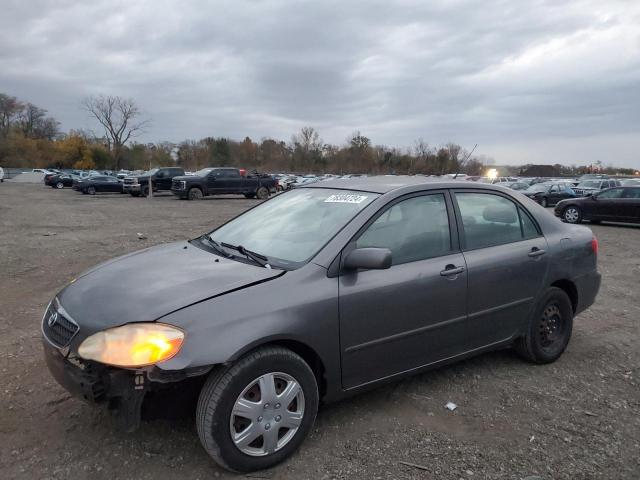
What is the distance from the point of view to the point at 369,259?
9.02 ft

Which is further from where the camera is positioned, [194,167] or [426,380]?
[194,167]

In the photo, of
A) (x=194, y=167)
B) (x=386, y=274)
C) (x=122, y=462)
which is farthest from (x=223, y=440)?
(x=194, y=167)

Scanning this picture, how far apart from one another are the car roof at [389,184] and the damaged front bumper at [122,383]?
1.78 metres

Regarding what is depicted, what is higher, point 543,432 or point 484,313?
point 484,313

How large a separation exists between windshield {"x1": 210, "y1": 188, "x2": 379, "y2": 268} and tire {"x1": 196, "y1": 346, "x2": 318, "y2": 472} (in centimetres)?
62

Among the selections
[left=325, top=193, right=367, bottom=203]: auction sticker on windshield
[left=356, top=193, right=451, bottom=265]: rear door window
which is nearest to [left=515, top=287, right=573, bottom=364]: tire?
[left=356, top=193, right=451, bottom=265]: rear door window

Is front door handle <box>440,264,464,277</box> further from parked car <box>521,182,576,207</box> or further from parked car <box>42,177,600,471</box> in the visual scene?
parked car <box>521,182,576,207</box>

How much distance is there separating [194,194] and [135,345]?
25297 mm

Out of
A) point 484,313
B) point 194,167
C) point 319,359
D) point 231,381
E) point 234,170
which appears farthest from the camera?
point 194,167

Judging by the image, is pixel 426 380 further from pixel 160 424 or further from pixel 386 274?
pixel 160 424

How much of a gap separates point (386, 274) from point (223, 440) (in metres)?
1.35

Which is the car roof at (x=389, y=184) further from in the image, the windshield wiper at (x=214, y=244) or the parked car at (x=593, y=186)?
the parked car at (x=593, y=186)

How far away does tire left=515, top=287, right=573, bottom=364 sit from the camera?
3936mm

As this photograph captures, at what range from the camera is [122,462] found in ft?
8.51
